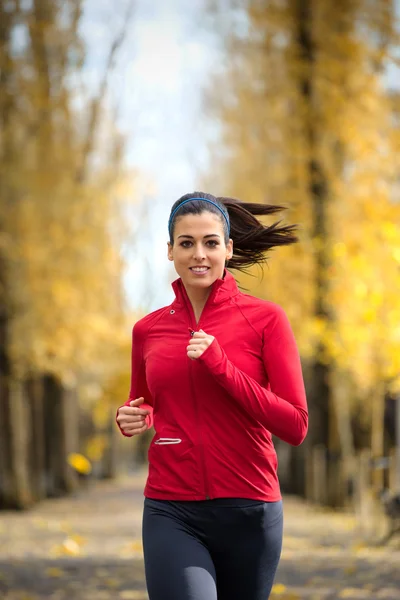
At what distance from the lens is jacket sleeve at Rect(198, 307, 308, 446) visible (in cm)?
284

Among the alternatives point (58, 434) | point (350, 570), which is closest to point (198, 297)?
point (350, 570)

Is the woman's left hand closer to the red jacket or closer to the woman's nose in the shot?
the red jacket

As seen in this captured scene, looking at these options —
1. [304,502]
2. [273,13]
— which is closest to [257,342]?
[273,13]

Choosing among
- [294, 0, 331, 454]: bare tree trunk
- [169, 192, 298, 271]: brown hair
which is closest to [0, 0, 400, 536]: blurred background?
[294, 0, 331, 454]: bare tree trunk

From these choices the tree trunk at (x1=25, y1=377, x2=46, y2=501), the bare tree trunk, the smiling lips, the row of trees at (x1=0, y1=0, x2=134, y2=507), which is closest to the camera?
the smiling lips

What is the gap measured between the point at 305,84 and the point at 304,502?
8.71m

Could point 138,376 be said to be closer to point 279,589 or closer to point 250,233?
point 250,233

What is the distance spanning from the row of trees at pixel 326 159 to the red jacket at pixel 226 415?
426 inches

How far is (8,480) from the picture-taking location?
60.4 feet

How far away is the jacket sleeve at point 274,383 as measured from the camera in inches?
112

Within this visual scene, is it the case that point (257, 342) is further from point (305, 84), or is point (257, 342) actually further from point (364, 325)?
point (305, 84)

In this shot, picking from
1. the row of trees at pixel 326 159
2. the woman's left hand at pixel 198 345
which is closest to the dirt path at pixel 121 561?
the row of trees at pixel 326 159

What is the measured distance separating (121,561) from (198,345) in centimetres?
842

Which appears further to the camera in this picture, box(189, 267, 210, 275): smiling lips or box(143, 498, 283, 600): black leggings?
box(189, 267, 210, 275): smiling lips
